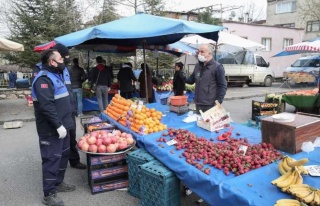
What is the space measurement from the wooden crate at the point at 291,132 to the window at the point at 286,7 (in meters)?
32.3

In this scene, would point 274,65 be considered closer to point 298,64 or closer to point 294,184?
point 298,64

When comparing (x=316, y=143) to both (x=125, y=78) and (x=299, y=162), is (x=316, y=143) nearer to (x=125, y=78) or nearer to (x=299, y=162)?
(x=299, y=162)

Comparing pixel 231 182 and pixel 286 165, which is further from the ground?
pixel 286 165

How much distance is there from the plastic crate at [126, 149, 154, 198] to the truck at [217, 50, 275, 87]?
46.9 ft

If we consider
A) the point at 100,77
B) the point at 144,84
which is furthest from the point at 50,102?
the point at 144,84

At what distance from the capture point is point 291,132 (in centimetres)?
282

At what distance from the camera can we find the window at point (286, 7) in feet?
100

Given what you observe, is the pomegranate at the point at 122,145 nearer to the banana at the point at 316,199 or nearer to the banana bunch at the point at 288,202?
the banana bunch at the point at 288,202

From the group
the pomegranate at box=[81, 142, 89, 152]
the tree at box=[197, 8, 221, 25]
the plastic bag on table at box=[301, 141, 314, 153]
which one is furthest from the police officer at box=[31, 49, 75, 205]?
the tree at box=[197, 8, 221, 25]

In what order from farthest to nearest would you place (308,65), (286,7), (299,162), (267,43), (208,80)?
(286,7) < (267,43) < (308,65) < (208,80) < (299,162)

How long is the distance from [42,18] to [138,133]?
1649 centimetres

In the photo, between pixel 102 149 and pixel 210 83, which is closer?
pixel 102 149

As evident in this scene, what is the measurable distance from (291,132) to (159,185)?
1.52 metres

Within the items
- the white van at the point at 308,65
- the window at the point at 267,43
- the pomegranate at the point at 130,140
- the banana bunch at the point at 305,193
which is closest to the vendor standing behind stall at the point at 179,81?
the pomegranate at the point at 130,140
